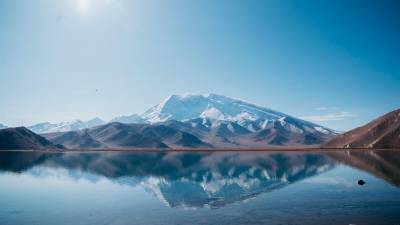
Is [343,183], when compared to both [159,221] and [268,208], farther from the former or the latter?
[159,221]

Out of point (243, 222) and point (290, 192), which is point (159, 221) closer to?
point (243, 222)

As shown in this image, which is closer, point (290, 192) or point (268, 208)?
point (268, 208)

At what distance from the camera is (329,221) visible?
3597 centimetres

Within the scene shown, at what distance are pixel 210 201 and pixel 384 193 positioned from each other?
25.7 meters

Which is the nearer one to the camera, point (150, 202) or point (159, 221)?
point (159, 221)

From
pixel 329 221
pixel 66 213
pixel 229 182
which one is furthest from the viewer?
pixel 229 182

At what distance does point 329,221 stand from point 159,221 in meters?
17.3

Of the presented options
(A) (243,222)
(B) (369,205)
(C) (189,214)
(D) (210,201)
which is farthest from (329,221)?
(D) (210,201)

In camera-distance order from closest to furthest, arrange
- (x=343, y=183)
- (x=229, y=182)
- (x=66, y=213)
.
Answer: (x=66, y=213), (x=343, y=183), (x=229, y=182)

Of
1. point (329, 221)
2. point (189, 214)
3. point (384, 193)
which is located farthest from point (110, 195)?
point (384, 193)

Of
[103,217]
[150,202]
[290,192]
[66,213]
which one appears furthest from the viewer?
[290,192]

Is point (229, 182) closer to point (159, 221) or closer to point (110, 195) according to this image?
point (110, 195)

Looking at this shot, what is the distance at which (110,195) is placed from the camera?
194 ft

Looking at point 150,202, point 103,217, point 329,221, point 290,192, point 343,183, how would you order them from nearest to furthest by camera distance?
point 329,221 → point 103,217 → point 150,202 → point 290,192 → point 343,183
